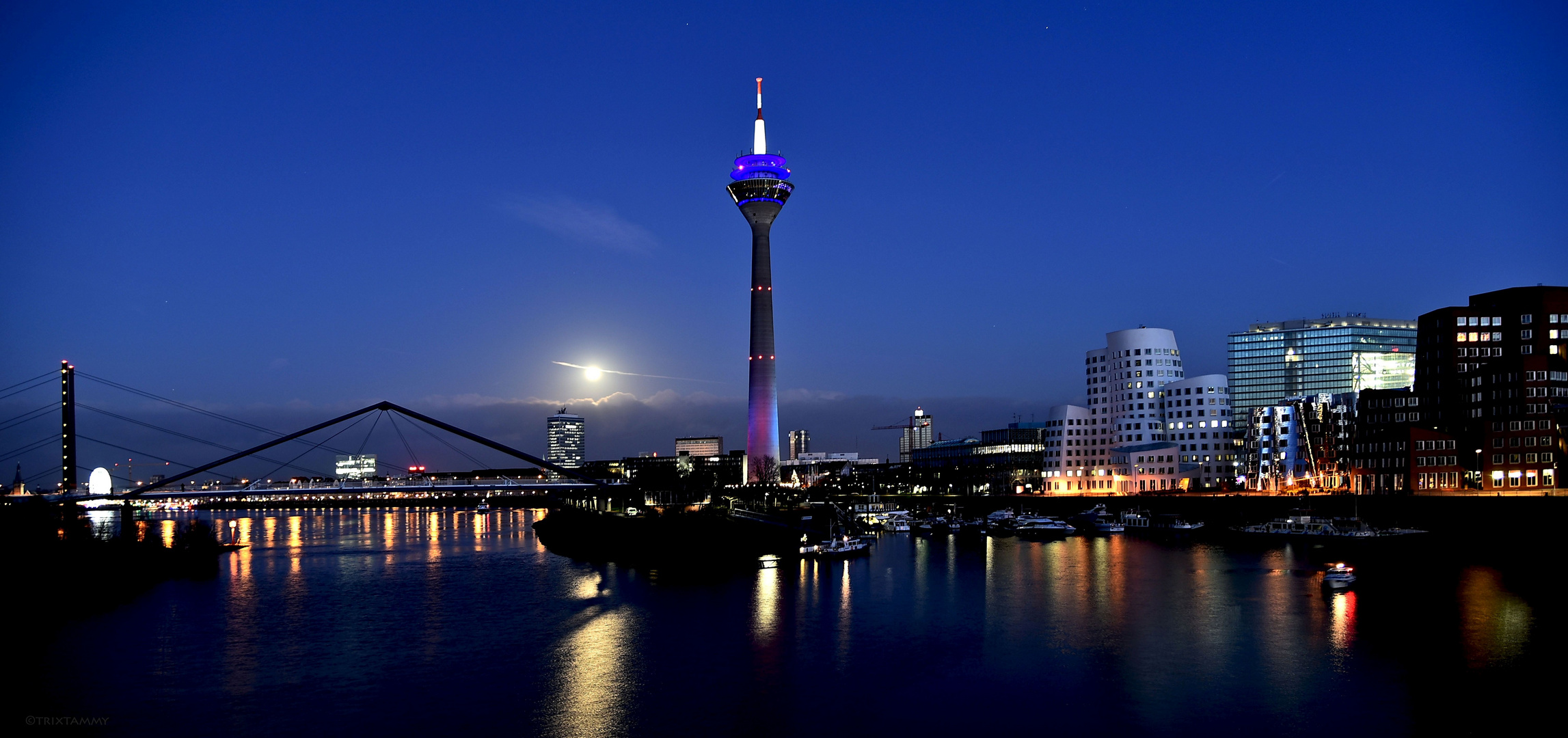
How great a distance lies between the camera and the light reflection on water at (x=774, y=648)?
28703 millimetres

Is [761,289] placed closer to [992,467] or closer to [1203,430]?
[992,467]

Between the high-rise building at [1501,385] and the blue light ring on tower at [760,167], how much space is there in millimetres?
90584

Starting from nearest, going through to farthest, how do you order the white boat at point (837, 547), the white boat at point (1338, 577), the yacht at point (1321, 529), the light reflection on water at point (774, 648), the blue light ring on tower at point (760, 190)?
1. the light reflection on water at point (774, 648)
2. the white boat at point (1338, 577)
3. the white boat at point (837, 547)
4. the yacht at point (1321, 529)
5. the blue light ring on tower at point (760, 190)

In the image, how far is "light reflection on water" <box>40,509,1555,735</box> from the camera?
28703 mm

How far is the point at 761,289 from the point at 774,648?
401ft

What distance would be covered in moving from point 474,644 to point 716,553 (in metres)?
36.2

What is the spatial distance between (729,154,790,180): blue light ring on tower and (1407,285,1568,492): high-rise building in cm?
9058

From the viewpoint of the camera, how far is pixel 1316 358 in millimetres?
149375

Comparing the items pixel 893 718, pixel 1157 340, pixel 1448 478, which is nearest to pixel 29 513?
pixel 893 718

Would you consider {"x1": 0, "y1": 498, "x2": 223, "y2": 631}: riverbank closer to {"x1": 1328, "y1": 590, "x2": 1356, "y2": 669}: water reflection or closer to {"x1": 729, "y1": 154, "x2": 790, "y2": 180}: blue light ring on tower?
{"x1": 1328, "y1": 590, "x2": 1356, "y2": 669}: water reflection

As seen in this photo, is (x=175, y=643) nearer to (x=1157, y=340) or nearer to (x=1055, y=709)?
(x=1055, y=709)

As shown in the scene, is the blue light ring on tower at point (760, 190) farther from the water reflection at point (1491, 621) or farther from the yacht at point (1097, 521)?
the water reflection at point (1491, 621)

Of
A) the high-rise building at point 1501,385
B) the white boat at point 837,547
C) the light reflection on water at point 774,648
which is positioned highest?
the high-rise building at point 1501,385

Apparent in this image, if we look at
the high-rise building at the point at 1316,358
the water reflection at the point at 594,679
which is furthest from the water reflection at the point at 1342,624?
the high-rise building at the point at 1316,358
